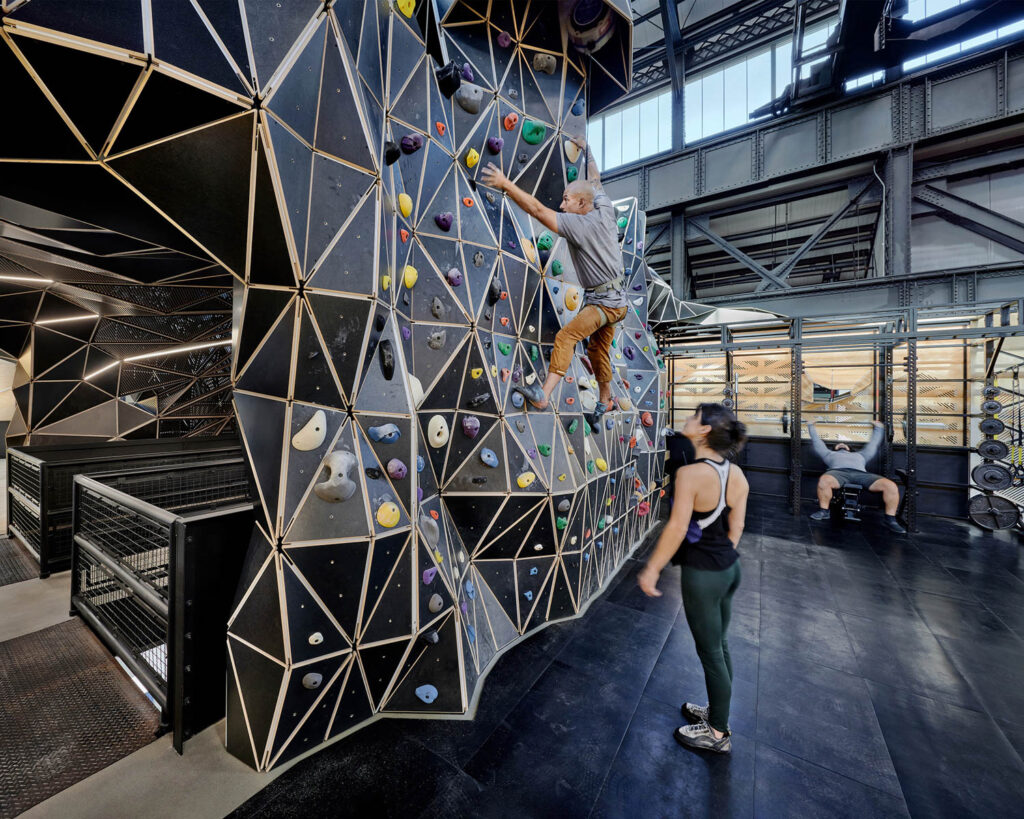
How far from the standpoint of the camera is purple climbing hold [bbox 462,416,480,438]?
289 centimetres

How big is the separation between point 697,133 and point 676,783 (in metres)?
12.9

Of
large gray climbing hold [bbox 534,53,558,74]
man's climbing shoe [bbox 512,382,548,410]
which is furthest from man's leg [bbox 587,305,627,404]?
large gray climbing hold [bbox 534,53,558,74]

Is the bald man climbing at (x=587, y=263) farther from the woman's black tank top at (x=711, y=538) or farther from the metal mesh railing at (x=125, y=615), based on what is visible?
the metal mesh railing at (x=125, y=615)

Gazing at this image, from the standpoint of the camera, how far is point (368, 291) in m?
2.08

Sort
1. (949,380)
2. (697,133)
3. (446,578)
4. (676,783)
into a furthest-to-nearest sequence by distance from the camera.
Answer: (697,133), (949,380), (446,578), (676,783)

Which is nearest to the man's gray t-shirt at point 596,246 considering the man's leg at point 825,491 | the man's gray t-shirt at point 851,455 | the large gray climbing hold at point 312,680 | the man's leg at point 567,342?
the man's leg at point 567,342

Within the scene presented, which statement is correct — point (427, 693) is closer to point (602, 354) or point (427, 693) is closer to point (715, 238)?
point (602, 354)

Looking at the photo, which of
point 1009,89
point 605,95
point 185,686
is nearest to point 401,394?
point 185,686

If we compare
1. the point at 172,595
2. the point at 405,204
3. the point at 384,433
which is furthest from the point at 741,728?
the point at 405,204

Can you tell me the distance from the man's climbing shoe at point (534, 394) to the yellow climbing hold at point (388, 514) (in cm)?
140

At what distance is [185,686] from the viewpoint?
6.84 ft

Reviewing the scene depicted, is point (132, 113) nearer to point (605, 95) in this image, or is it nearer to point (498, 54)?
point (498, 54)

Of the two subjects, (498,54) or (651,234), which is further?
(651,234)

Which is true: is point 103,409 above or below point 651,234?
below
